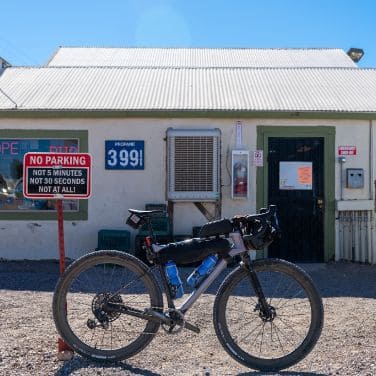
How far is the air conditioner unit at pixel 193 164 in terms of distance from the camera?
8.73m

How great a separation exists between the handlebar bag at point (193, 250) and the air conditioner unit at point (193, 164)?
178 inches

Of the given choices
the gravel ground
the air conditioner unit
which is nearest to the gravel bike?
the gravel ground

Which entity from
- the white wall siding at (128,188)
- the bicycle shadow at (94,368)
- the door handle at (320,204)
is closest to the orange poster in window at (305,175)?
the door handle at (320,204)

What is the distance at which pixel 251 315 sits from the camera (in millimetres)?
4262

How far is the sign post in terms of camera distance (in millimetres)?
4535

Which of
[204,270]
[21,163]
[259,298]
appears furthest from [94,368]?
[21,163]

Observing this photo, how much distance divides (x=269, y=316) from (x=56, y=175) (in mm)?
2009

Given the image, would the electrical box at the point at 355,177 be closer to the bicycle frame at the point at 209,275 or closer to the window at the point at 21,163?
the window at the point at 21,163

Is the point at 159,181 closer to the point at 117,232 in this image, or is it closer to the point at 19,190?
the point at 117,232

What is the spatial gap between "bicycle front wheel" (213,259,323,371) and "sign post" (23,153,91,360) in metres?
1.42

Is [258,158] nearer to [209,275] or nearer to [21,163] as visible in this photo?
[21,163]

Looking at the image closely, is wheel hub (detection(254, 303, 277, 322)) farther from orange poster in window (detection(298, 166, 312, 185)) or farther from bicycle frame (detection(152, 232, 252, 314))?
orange poster in window (detection(298, 166, 312, 185))

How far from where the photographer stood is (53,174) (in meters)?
4.56

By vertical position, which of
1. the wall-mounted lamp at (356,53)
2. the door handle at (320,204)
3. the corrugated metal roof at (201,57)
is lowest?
the door handle at (320,204)
